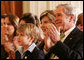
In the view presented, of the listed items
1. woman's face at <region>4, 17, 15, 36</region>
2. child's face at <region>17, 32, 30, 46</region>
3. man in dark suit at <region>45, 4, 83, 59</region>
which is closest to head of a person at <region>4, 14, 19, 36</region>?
woman's face at <region>4, 17, 15, 36</region>

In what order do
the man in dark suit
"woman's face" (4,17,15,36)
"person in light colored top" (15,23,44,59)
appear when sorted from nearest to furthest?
the man in dark suit → "person in light colored top" (15,23,44,59) → "woman's face" (4,17,15,36)

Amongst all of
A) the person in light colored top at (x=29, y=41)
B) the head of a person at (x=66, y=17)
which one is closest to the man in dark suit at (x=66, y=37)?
the head of a person at (x=66, y=17)

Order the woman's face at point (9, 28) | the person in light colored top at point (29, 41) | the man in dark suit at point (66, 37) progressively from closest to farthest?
the man in dark suit at point (66, 37) < the person in light colored top at point (29, 41) < the woman's face at point (9, 28)

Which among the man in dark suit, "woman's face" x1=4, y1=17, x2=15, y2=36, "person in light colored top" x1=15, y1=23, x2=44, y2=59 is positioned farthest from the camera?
"woman's face" x1=4, y1=17, x2=15, y2=36

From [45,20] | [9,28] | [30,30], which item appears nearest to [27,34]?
[30,30]

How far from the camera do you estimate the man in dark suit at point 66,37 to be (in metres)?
2.27

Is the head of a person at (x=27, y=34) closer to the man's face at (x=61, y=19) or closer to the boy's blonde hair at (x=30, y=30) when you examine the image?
the boy's blonde hair at (x=30, y=30)

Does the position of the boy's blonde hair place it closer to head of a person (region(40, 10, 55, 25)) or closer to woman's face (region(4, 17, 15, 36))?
head of a person (region(40, 10, 55, 25))

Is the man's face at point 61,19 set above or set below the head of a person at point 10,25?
above

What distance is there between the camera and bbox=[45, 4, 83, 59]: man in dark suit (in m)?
2.27

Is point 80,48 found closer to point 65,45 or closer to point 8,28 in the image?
point 65,45

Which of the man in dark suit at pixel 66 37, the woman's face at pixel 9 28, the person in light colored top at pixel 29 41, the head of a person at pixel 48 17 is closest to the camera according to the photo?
the man in dark suit at pixel 66 37

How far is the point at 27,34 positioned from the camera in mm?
2613

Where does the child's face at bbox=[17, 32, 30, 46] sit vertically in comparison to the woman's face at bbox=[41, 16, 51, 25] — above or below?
below
